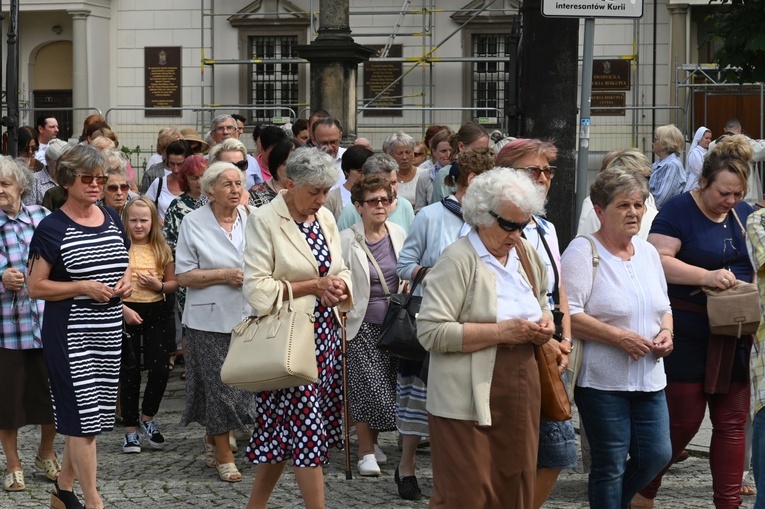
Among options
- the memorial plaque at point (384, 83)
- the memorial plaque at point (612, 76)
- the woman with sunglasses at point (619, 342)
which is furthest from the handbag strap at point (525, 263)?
the memorial plaque at point (384, 83)

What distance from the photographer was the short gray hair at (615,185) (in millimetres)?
6262

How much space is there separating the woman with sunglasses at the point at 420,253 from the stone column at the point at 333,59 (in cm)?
1033

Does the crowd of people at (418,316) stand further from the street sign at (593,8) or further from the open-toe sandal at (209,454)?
the street sign at (593,8)

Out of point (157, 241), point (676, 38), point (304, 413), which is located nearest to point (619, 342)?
point (304, 413)

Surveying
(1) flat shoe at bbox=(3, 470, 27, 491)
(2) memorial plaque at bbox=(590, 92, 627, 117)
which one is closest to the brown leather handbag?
(1) flat shoe at bbox=(3, 470, 27, 491)

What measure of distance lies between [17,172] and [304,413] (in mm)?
2513

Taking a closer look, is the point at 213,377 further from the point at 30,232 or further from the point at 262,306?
the point at 262,306

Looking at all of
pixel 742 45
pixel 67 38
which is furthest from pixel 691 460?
pixel 67 38

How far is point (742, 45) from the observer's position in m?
16.3

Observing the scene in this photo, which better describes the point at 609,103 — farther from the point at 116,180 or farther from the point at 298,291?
the point at 298,291

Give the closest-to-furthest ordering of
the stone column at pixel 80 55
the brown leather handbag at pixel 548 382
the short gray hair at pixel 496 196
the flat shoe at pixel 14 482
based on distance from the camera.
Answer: the short gray hair at pixel 496 196 → the brown leather handbag at pixel 548 382 → the flat shoe at pixel 14 482 → the stone column at pixel 80 55

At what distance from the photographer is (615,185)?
6277 mm

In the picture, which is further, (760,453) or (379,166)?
(379,166)

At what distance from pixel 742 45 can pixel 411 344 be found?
10.5m
